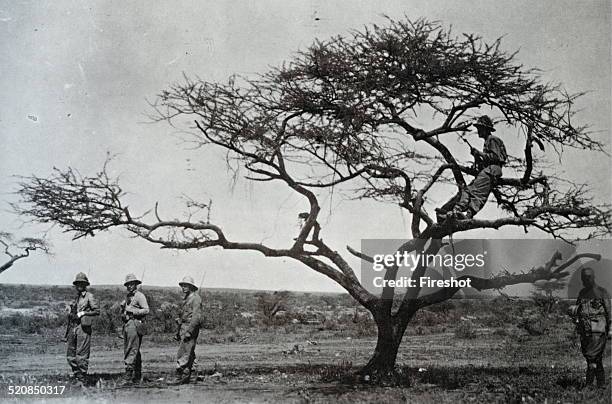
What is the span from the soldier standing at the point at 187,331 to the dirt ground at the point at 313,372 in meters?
0.26

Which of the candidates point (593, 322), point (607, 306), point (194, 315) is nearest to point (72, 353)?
point (194, 315)

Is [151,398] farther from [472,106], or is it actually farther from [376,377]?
[472,106]

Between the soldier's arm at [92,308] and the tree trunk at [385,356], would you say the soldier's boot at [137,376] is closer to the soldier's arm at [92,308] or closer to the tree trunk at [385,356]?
the soldier's arm at [92,308]

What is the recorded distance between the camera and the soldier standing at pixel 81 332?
877 centimetres

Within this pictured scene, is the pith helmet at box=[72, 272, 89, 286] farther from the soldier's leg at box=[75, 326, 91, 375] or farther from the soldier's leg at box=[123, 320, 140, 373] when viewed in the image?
the soldier's leg at box=[123, 320, 140, 373]

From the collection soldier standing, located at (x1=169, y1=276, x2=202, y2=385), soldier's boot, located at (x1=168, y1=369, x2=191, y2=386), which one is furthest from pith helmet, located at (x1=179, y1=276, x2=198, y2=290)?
soldier's boot, located at (x1=168, y1=369, x2=191, y2=386)

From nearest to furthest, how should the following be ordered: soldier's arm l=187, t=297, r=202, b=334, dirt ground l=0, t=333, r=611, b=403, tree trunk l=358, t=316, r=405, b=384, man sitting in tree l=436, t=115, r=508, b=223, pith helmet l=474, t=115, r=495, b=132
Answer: dirt ground l=0, t=333, r=611, b=403
man sitting in tree l=436, t=115, r=508, b=223
pith helmet l=474, t=115, r=495, b=132
soldier's arm l=187, t=297, r=202, b=334
tree trunk l=358, t=316, r=405, b=384

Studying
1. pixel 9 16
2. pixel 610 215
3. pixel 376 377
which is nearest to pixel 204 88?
pixel 9 16

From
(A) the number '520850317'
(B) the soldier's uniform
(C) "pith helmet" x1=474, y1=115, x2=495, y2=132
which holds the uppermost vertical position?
(C) "pith helmet" x1=474, y1=115, x2=495, y2=132

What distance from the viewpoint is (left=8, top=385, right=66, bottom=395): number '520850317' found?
28.1 feet

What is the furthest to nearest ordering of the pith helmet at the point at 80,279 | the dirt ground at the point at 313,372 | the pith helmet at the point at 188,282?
the pith helmet at the point at 80,279, the pith helmet at the point at 188,282, the dirt ground at the point at 313,372

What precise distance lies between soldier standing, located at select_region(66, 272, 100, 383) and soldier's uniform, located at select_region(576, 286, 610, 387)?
7.37m

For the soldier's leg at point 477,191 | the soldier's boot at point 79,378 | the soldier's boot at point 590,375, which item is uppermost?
the soldier's leg at point 477,191

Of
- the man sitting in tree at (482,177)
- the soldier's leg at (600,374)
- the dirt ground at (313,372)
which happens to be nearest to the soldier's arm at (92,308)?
the dirt ground at (313,372)
